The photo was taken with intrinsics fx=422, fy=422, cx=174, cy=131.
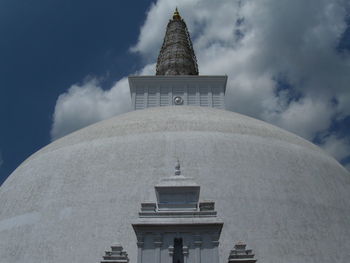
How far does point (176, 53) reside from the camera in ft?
90.1

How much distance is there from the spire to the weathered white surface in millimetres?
11270

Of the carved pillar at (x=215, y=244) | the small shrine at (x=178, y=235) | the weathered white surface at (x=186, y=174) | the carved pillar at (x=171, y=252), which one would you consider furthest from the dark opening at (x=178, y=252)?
the weathered white surface at (x=186, y=174)

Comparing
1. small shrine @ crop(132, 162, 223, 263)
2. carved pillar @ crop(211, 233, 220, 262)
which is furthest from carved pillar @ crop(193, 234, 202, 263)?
carved pillar @ crop(211, 233, 220, 262)

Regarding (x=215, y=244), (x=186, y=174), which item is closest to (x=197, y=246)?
(x=215, y=244)

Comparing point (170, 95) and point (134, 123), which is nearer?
point (134, 123)

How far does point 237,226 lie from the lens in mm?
11828

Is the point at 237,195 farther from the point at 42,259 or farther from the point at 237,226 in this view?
the point at 42,259

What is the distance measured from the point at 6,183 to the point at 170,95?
35.6 feet

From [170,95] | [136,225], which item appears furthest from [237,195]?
[170,95]

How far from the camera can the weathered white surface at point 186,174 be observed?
11.9 meters

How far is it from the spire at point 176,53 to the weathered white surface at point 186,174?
11.3m

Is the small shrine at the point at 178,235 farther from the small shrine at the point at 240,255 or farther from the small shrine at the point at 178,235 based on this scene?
the small shrine at the point at 240,255

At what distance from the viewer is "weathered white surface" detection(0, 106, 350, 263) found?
1188cm

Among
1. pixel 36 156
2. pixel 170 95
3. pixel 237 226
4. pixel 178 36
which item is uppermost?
pixel 178 36
